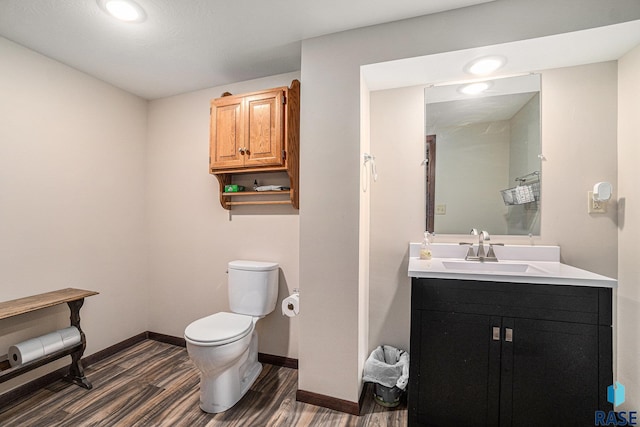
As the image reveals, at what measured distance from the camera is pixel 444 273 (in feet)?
4.71

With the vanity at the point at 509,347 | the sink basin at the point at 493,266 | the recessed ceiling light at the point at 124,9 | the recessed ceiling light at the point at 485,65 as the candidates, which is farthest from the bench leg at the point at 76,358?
the recessed ceiling light at the point at 485,65

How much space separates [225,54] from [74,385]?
2492 mm

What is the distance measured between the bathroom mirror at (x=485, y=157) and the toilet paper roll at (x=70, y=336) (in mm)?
2520

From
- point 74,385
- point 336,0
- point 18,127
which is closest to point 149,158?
point 18,127

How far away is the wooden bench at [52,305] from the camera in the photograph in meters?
1.70

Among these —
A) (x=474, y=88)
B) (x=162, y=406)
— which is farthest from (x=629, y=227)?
(x=162, y=406)

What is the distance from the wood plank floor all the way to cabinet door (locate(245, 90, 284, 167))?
5.13 ft

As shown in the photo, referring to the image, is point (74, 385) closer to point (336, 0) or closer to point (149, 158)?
point (149, 158)

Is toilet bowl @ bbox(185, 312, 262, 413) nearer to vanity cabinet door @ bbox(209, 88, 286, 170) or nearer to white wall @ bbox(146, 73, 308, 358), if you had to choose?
white wall @ bbox(146, 73, 308, 358)

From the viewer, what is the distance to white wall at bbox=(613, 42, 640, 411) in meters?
1.51

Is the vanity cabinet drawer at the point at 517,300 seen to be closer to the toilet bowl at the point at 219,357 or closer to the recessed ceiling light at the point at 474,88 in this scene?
the toilet bowl at the point at 219,357

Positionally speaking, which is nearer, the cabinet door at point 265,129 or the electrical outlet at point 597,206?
the electrical outlet at point 597,206

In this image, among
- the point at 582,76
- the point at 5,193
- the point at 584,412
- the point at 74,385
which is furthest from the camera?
the point at 74,385

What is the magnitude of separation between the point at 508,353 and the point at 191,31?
2.44 metres
